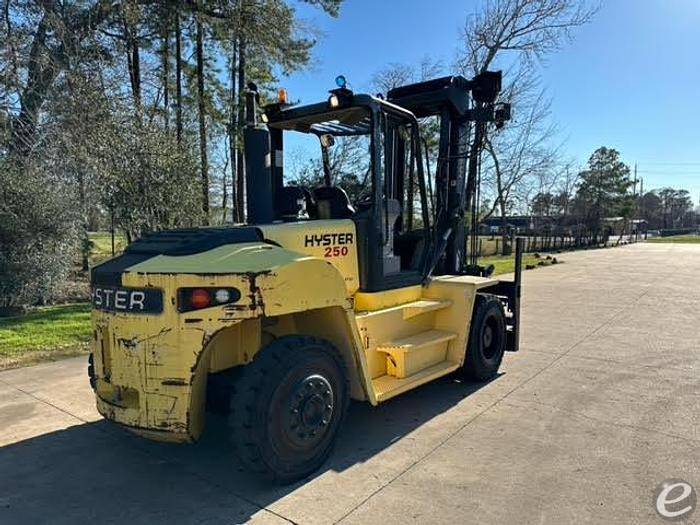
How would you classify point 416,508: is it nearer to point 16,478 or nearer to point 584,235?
point 16,478

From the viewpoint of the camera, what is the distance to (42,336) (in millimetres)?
7621

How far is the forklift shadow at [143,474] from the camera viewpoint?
319 cm

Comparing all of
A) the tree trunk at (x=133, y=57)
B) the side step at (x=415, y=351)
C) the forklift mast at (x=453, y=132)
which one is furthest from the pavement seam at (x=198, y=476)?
the tree trunk at (x=133, y=57)

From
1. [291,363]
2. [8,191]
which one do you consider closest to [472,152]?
[291,363]

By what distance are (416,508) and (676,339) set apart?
688 centimetres

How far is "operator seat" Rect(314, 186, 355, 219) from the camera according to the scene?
458cm

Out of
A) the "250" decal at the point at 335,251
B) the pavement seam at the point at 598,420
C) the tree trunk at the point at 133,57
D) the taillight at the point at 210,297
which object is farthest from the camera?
the tree trunk at the point at 133,57

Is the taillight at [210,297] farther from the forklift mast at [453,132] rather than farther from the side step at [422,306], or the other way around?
the forklift mast at [453,132]

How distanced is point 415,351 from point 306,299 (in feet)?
5.18

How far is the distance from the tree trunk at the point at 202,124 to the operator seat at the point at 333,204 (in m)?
9.27

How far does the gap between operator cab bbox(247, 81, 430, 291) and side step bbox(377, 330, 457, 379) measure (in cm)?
54

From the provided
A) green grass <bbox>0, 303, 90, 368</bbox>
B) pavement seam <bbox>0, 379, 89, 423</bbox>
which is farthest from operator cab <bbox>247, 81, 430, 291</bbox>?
green grass <bbox>0, 303, 90, 368</bbox>

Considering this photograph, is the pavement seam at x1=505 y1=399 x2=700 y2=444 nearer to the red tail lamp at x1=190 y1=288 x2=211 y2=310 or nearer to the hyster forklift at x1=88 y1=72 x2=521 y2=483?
the hyster forklift at x1=88 y1=72 x2=521 y2=483

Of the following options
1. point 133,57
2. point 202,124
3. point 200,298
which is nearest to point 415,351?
point 200,298
